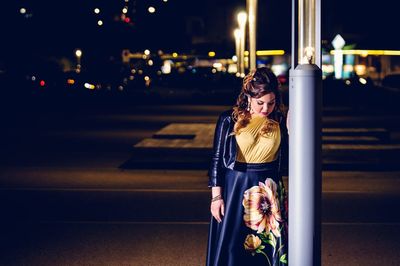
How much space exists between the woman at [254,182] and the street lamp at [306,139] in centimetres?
77

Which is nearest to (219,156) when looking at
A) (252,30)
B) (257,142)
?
(257,142)

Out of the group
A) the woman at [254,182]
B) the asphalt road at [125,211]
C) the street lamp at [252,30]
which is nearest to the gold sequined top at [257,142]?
the woman at [254,182]

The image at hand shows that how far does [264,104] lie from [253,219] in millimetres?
768

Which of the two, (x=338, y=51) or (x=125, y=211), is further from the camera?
(x=338, y=51)

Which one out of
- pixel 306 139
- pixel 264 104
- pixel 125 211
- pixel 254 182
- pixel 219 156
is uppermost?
pixel 264 104

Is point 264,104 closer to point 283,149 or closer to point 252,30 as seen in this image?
point 283,149

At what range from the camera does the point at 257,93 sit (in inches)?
267

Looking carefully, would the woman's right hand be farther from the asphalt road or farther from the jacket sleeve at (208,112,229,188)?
the asphalt road

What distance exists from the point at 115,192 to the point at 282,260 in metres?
7.81

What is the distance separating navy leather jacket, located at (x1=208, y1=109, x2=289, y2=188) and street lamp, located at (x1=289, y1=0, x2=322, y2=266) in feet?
2.97

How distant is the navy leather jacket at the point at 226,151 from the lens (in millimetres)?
6863

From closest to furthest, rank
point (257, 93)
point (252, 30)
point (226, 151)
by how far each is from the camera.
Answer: point (257, 93), point (226, 151), point (252, 30)

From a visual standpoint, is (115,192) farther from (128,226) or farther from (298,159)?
(298,159)

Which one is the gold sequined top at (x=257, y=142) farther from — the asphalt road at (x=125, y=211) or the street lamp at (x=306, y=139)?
the asphalt road at (x=125, y=211)
